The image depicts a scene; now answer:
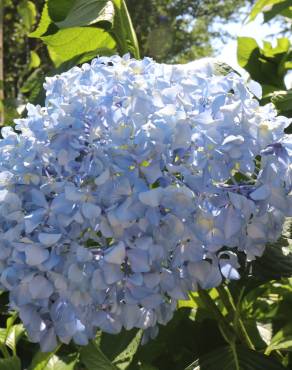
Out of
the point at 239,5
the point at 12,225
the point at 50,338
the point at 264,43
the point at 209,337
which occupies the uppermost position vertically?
the point at 12,225

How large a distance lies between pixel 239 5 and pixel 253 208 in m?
14.1

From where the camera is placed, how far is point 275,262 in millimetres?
753

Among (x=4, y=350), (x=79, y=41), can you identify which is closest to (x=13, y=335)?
(x=4, y=350)

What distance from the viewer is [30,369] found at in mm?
869

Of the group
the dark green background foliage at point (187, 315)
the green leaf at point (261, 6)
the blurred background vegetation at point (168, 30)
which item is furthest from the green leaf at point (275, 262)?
the blurred background vegetation at point (168, 30)

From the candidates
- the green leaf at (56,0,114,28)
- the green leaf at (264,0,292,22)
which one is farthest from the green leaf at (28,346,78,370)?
the green leaf at (264,0,292,22)

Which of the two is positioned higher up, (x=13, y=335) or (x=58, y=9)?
(x=58, y=9)

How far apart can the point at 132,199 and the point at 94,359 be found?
0.32 m

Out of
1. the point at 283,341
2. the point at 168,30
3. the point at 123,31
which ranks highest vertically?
the point at 123,31

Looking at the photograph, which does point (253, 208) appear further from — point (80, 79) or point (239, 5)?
point (239, 5)

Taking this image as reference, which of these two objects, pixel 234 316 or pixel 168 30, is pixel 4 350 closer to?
pixel 234 316

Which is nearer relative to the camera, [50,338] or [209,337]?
[50,338]

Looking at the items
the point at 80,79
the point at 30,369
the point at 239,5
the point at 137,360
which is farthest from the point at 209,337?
the point at 239,5

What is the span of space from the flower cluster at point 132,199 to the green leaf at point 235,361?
201 mm
